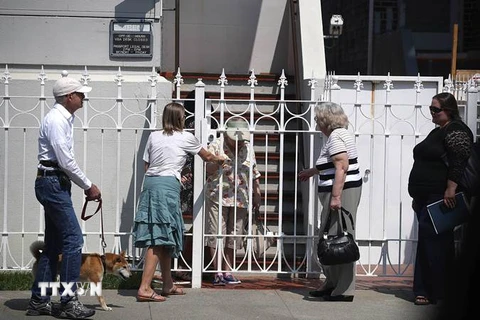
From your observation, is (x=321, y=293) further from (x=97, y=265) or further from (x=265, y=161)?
(x=97, y=265)

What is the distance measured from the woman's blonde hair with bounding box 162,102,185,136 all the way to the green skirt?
413 millimetres

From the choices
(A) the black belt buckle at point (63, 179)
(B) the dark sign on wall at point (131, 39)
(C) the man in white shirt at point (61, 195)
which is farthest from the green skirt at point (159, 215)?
(B) the dark sign on wall at point (131, 39)

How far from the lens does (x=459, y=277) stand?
3.07 meters

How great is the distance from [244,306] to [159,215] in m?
1.04

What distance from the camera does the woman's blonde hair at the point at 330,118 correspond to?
753 centimetres

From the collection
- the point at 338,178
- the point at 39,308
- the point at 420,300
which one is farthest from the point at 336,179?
the point at 39,308

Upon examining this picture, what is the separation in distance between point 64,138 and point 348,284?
8.95ft

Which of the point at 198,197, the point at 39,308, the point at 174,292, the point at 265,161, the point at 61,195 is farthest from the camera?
the point at 265,161

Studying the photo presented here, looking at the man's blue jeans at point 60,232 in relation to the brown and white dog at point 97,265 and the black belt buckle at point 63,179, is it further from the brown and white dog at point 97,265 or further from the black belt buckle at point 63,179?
the brown and white dog at point 97,265

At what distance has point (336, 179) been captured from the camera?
7.32 meters

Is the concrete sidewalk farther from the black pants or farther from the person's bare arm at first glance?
the person's bare arm

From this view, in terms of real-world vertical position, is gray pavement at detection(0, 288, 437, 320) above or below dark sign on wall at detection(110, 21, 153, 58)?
below

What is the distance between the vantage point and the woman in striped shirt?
737 cm

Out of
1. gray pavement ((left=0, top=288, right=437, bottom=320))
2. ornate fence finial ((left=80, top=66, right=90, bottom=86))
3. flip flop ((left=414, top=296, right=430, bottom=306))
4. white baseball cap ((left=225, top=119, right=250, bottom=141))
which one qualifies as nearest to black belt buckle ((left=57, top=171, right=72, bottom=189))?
gray pavement ((left=0, top=288, right=437, bottom=320))
